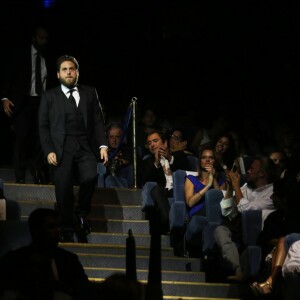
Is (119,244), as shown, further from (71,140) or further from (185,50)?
(185,50)

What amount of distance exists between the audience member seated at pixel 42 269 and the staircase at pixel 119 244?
202 cm

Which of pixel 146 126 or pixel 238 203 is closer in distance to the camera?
pixel 238 203

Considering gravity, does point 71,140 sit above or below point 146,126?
below

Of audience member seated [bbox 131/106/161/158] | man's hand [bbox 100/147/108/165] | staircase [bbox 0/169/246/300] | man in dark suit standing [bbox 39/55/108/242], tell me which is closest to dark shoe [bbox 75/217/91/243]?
man in dark suit standing [bbox 39/55/108/242]

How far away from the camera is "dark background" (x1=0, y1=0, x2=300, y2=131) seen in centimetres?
1698

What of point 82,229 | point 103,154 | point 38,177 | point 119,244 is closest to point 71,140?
point 103,154

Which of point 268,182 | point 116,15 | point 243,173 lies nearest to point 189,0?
point 116,15

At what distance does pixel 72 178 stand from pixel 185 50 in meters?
6.45

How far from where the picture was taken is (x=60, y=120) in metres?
11.7

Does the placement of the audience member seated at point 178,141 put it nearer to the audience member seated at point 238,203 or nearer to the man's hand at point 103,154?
the audience member seated at point 238,203

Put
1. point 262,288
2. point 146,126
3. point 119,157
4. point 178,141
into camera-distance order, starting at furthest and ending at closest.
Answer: point 146,126, point 178,141, point 119,157, point 262,288

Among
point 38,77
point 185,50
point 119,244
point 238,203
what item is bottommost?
point 119,244

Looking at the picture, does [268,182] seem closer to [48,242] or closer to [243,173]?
[243,173]

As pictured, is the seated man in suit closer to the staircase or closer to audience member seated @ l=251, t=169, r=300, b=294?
the staircase
